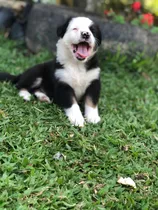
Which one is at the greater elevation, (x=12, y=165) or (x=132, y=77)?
(x=12, y=165)

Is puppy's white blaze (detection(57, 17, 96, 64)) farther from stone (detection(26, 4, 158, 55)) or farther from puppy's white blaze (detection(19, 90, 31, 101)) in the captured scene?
stone (detection(26, 4, 158, 55))

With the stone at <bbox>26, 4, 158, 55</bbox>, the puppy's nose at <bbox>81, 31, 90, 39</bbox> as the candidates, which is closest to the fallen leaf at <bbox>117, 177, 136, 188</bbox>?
the puppy's nose at <bbox>81, 31, 90, 39</bbox>

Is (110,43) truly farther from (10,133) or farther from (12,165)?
(12,165)

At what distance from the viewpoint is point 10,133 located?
370 centimetres

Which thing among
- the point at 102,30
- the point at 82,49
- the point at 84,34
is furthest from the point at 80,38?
the point at 102,30

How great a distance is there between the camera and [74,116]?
13.6 ft

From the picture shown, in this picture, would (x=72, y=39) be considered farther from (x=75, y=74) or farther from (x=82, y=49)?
(x=75, y=74)

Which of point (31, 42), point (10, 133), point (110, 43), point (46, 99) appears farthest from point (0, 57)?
point (10, 133)

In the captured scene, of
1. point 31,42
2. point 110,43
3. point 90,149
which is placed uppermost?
point 90,149

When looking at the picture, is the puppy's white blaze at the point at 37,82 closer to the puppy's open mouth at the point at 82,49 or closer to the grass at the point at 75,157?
the grass at the point at 75,157

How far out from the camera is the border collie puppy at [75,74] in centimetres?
421

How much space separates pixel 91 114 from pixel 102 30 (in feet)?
9.89

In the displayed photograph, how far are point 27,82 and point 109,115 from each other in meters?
→ 1.07

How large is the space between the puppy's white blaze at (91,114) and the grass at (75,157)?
0.09 metres
